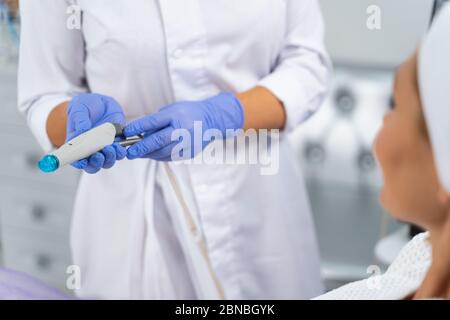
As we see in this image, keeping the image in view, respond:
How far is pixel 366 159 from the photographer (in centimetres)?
156

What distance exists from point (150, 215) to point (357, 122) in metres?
0.71

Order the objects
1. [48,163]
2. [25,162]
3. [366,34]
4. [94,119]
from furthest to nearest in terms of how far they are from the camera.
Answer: [25,162] → [366,34] → [94,119] → [48,163]

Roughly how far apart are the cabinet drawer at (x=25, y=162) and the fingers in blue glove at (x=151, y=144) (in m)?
0.71

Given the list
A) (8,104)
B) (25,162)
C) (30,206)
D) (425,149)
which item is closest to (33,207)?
(30,206)

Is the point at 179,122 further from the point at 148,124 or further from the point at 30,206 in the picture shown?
the point at 30,206

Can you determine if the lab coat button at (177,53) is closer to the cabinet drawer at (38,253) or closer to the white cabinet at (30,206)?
the white cabinet at (30,206)

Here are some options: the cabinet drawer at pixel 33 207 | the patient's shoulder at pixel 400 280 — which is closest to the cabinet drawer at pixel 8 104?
the cabinet drawer at pixel 33 207

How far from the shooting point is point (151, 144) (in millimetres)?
841

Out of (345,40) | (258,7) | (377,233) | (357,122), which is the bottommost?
(377,233)

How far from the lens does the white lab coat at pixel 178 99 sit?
0.93 metres

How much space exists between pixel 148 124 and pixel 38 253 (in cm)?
88
